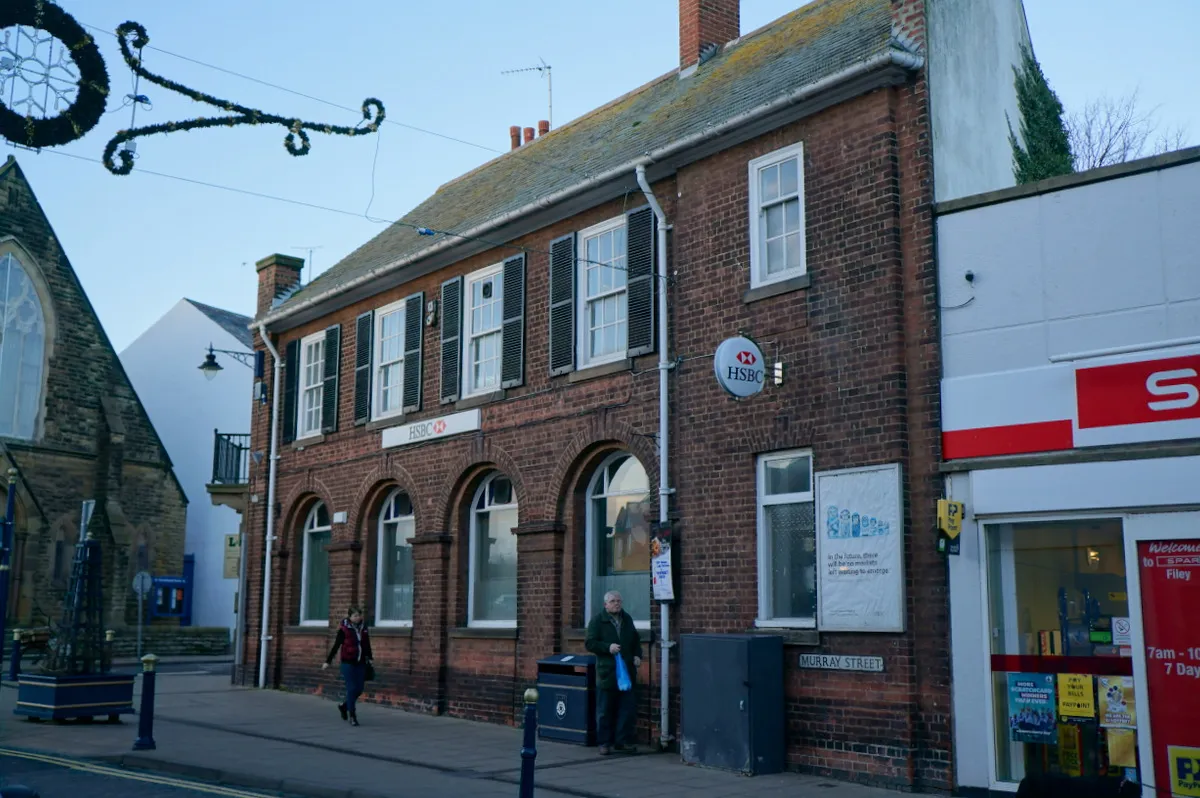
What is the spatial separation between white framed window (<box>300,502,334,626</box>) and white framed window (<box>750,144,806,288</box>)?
1154 cm

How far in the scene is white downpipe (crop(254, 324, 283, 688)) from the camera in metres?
23.1

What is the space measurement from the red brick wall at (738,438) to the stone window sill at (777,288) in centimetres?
10

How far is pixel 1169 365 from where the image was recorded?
1018 centimetres

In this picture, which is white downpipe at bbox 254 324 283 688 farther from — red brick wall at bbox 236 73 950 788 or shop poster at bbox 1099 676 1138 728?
shop poster at bbox 1099 676 1138 728

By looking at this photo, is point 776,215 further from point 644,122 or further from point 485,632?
point 485,632

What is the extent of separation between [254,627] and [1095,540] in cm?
1721

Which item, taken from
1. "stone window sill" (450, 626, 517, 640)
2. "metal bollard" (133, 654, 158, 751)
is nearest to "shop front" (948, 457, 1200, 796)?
"stone window sill" (450, 626, 517, 640)

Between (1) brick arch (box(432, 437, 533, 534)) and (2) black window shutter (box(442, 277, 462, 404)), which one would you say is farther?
(2) black window shutter (box(442, 277, 462, 404))

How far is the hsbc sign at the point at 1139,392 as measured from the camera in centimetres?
1007

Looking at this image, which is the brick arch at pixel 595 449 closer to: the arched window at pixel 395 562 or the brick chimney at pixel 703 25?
the arched window at pixel 395 562

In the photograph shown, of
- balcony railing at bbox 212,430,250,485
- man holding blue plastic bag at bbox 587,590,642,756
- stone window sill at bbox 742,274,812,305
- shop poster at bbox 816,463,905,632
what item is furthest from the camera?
balcony railing at bbox 212,430,250,485

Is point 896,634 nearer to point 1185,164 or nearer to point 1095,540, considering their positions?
point 1095,540

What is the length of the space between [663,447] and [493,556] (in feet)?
15.5

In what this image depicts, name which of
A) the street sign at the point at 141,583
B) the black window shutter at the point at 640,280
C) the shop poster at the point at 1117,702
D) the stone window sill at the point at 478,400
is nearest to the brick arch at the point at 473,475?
the stone window sill at the point at 478,400
